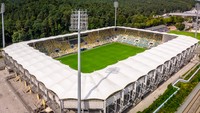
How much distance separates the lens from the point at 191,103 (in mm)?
31781

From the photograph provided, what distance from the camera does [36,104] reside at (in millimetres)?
32938

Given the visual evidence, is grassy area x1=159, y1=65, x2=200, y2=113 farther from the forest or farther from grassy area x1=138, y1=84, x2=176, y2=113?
the forest

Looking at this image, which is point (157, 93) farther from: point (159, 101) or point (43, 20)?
point (43, 20)

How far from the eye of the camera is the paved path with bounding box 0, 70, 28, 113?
3155 centimetres

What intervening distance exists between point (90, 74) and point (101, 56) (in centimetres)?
2698

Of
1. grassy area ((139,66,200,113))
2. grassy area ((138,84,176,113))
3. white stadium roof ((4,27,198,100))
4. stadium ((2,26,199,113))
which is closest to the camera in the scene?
stadium ((2,26,199,113))

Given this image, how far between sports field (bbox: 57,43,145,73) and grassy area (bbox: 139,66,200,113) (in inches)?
758

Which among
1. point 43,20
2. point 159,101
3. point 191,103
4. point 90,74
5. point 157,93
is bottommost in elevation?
point 157,93

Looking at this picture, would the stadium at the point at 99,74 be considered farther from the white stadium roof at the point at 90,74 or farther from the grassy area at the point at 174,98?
the grassy area at the point at 174,98

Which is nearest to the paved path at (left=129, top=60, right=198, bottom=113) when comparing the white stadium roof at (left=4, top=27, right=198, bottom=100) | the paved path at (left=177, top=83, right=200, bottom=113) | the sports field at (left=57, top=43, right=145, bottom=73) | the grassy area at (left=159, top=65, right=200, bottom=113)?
the grassy area at (left=159, top=65, right=200, bottom=113)

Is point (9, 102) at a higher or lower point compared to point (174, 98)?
lower

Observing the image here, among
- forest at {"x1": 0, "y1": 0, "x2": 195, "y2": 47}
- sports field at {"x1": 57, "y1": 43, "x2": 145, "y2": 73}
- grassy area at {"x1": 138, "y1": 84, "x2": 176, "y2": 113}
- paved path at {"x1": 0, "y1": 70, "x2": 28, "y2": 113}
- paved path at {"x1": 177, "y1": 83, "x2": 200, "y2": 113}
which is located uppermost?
forest at {"x1": 0, "y1": 0, "x2": 195, "y2": 47}

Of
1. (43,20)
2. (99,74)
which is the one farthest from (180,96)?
(43,20)

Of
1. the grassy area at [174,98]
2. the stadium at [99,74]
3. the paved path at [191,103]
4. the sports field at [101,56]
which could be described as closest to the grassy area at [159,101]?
the grassy area at [174,98]
